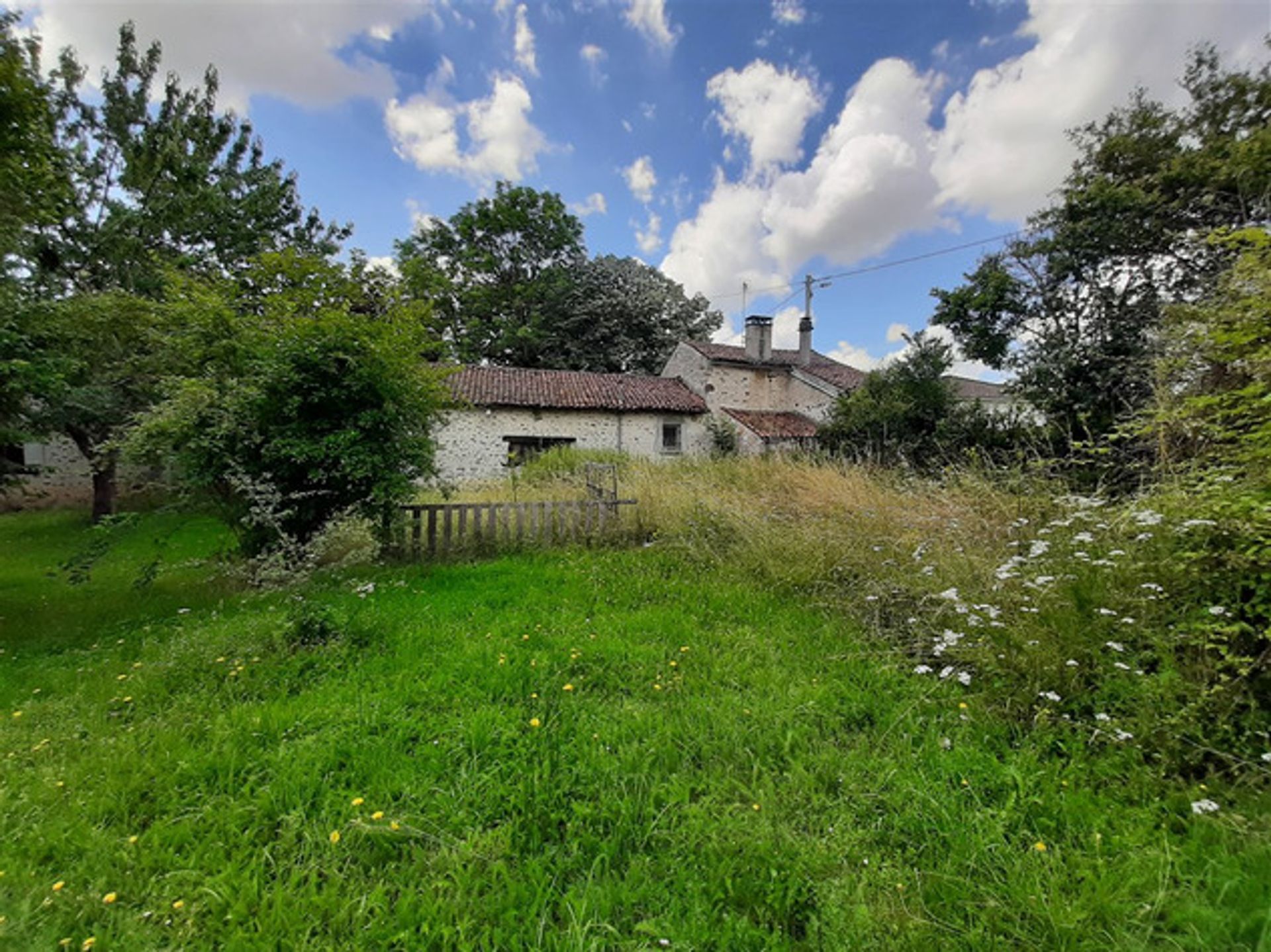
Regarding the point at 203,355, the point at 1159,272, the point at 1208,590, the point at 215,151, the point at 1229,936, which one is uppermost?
the point at 215,151

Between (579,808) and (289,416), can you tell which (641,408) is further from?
(579,808)

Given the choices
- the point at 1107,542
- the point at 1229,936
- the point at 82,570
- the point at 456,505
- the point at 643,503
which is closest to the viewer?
the point at 1229,936

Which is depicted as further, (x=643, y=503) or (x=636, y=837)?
(x=643, y=503)

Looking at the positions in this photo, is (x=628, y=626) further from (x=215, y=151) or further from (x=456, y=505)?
(x=215, y=151)

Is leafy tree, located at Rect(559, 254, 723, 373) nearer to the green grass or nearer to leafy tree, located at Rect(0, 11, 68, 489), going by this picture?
leafy tree, located at Rect(0, 11, 68, 489)

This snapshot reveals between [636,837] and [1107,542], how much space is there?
3.55 meters

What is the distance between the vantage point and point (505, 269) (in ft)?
93.0

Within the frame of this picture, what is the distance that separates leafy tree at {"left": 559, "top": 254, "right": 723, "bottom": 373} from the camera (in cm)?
2519

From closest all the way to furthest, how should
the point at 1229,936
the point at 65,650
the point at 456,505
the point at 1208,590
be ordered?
the point at 1229,936, the point at 1208,590, the point at 65,650, the point at 456,505

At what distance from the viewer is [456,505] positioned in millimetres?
6613

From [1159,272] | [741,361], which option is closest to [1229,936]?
[1159,272]

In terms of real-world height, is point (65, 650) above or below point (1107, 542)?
below

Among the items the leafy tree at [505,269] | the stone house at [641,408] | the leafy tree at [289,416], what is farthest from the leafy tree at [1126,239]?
the leafy tree at [505,269]

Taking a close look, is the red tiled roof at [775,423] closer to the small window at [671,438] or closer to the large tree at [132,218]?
the small window at [671,438]
